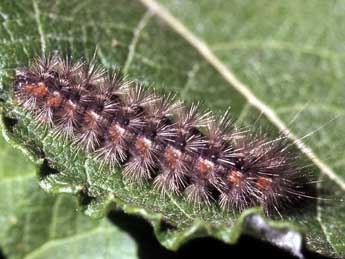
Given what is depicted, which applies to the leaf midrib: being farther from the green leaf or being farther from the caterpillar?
the green leaf

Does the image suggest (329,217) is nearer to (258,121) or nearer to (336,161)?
(336,161)

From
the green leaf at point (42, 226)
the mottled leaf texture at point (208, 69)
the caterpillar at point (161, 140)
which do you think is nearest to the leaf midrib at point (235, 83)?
the mottled leaf texture at point (208, 69)

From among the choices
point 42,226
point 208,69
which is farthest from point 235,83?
point 42,226

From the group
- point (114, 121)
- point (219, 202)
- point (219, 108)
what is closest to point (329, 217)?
point (219, 202)

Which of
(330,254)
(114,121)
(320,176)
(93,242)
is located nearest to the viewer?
(330,254)

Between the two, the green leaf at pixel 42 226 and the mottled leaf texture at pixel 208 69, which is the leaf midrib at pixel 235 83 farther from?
the green leaf at pixel 42 226

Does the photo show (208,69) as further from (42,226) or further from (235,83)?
(42,226)

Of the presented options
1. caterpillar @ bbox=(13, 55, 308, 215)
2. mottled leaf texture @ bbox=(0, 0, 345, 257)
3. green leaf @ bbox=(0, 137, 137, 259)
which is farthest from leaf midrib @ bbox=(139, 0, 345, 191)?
green leaf @ bbox=(0, 137, 137, 259)
